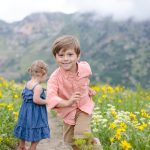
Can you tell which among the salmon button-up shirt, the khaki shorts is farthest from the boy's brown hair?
the khaki shorts

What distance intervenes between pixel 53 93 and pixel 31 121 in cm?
117

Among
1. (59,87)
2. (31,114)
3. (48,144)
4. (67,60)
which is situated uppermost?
(67,60)

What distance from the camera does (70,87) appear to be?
16.6 feet

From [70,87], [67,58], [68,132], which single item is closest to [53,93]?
[70,87]

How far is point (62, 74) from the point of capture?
16.6 ft

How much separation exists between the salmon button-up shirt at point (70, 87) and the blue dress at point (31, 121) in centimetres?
88

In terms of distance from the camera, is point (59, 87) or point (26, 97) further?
point (26, 97)

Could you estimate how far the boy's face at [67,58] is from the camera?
192 inches

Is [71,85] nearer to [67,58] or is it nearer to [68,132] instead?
[67,58]

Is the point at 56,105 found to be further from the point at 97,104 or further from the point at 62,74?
the point at 97,104

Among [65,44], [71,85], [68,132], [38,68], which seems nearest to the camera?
[65,44]

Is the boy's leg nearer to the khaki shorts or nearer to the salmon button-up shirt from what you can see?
the khaki shorts

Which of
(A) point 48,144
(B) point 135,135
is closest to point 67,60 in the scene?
(B) point 135,135

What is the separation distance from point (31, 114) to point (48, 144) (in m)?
1.43
